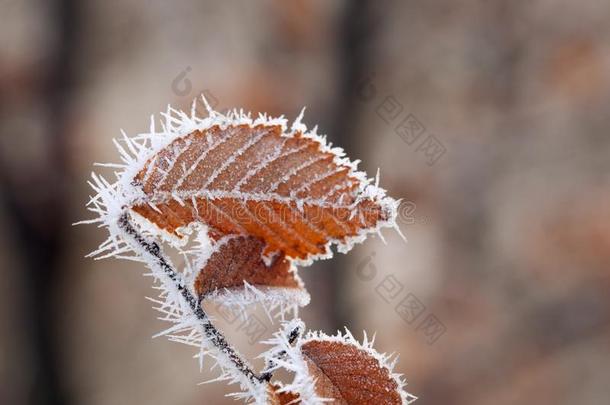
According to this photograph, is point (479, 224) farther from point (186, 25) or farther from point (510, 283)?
point (186, 25)

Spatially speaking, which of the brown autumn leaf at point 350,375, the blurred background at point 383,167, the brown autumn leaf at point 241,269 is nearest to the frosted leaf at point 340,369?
the brown autumn leaf at point 350,375

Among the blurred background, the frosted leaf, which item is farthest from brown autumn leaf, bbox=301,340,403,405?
the blurred background

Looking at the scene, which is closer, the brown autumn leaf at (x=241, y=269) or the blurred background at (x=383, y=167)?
the brown autumn leaf at (x=241, y=269)

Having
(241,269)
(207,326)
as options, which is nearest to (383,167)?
(241,269)

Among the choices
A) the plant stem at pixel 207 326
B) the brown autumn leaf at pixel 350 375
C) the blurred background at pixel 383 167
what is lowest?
the brown autumn leaf at pixel 350 375

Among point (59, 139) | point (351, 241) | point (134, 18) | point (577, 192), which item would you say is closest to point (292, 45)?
point (134, 18)

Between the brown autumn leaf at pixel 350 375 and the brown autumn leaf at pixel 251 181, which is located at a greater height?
the brown autumn leaf at pixel 251 181

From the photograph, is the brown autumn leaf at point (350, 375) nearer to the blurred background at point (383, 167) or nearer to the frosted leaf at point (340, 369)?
the frosted leaf at point (340, 369)

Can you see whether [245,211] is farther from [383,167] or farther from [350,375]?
[383,167]
